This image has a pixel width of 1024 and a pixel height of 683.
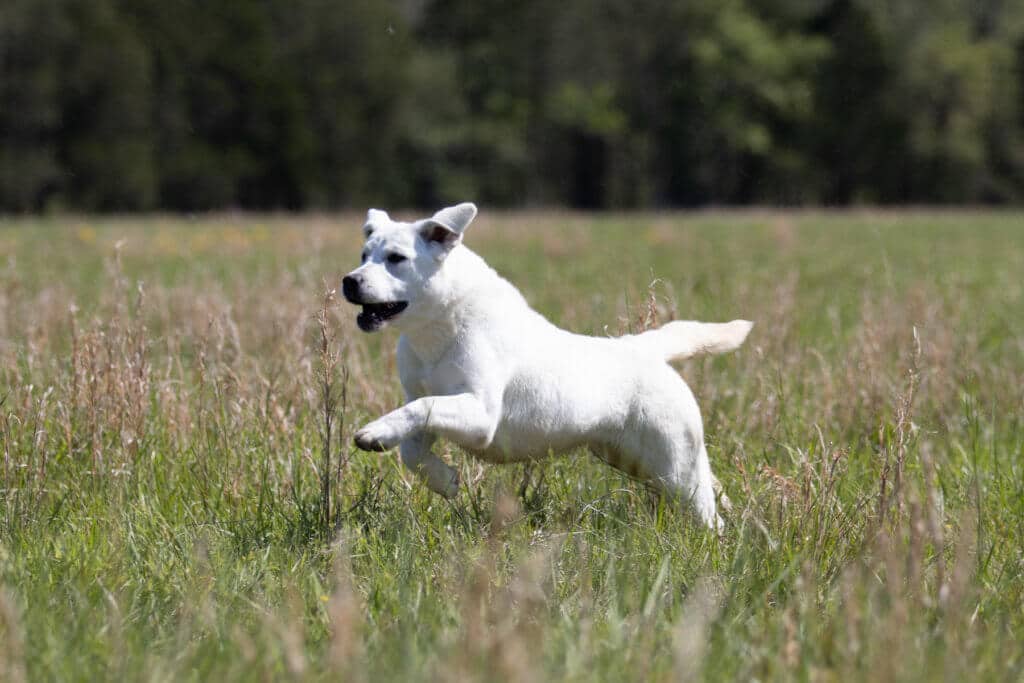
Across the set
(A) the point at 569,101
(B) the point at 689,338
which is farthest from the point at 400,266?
(A) the point at 569,101

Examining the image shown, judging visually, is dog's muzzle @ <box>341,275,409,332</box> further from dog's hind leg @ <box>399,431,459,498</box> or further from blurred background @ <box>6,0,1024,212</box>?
blurred background @ <box>6,0,1024,212</box>

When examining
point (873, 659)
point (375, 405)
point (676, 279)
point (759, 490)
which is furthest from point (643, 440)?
point (676, 279)

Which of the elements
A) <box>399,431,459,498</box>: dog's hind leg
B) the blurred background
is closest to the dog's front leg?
<box>399,431,459,498</box>: dog's hind leg

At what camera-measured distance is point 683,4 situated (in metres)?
65.7

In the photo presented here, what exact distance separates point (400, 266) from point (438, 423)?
470 mm

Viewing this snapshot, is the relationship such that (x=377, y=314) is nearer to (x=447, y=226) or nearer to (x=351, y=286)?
(x=351, y=286)

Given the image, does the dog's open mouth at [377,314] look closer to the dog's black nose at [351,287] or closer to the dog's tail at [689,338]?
the dog's black nose at [351,287]

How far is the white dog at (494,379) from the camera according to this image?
129 inches

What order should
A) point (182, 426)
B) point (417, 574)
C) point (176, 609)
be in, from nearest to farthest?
point (176, 609) → point (417, 574) → point (182, 426)

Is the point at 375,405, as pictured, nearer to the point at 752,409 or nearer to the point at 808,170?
the point at 752,409

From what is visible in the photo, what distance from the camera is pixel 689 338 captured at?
4090mm

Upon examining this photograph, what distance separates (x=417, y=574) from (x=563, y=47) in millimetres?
61154

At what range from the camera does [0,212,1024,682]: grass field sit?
2500mm

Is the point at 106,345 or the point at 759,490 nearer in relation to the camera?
the point at 759,490
